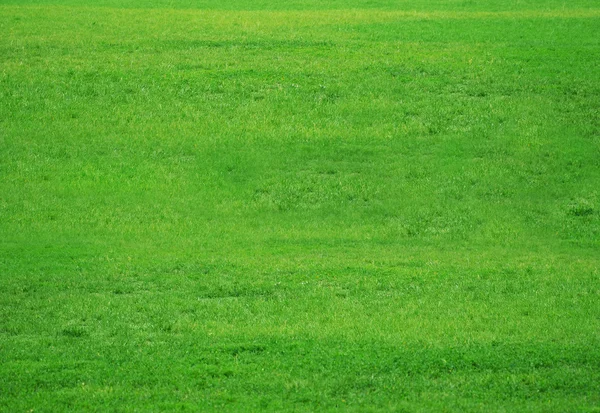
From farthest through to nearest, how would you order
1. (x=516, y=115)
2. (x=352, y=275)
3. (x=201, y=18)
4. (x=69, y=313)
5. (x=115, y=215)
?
(x=201, y=18)
(x=516, y=115)
(x=115, y=215)
(x=352, y=275)
(x=69, y=313)

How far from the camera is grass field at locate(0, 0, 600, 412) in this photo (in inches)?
399

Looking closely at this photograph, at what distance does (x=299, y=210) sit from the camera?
1794 centimetres

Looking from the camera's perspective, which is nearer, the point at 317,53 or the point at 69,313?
the point at 69,313

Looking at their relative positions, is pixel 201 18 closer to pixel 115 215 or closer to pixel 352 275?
pixel 115 215

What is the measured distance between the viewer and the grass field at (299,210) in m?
10.1

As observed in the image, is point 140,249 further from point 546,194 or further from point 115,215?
point 546,194

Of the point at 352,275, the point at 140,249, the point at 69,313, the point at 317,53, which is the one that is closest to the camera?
the point at 69,313

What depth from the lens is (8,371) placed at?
33.1 feet

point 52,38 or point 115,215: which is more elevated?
point 52,38

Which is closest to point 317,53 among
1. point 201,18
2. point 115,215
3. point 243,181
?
point 201,18

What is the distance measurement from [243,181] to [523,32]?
46.4ft

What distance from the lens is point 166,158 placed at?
20219mm

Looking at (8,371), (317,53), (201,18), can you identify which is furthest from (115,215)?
(201,18)

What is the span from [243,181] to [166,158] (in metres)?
2.07
